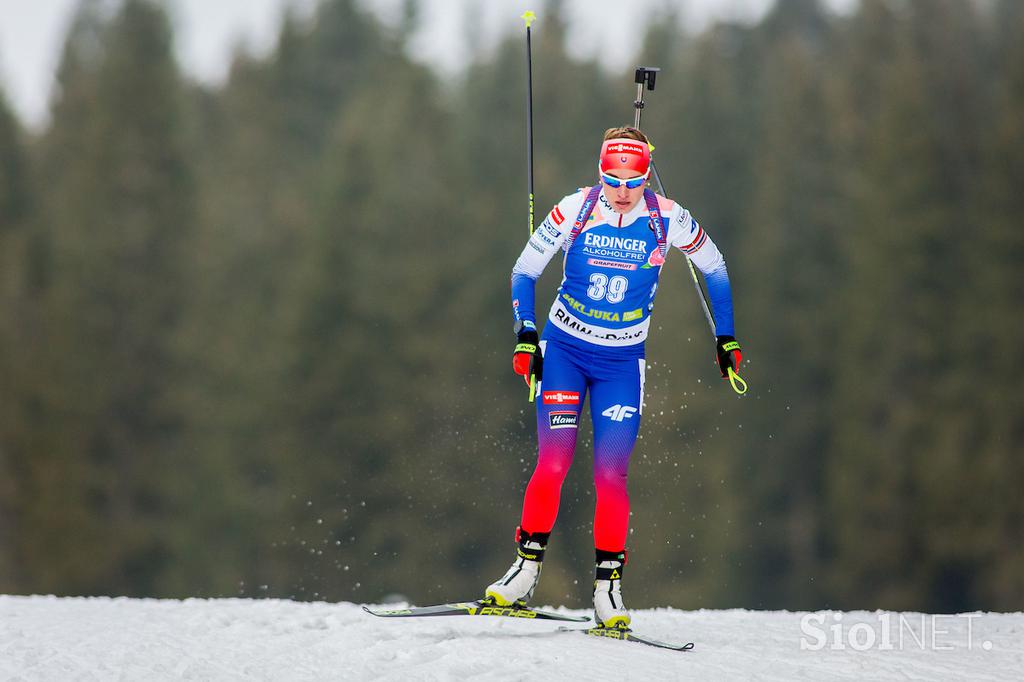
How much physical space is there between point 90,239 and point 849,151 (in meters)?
21.2

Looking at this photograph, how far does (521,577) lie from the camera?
7.12 meters

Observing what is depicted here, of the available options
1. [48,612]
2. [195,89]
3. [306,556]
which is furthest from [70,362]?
[48,612]

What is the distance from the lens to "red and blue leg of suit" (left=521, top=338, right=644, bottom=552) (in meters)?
6.95

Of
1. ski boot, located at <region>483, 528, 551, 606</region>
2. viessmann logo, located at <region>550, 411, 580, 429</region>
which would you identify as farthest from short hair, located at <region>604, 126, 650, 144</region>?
ski boot, located at <region>483, 528, 551, 606</region>

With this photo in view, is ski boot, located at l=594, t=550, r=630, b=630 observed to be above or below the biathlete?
below

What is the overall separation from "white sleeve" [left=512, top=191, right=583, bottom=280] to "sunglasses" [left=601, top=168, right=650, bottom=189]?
205 mm

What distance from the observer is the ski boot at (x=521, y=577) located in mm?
7086

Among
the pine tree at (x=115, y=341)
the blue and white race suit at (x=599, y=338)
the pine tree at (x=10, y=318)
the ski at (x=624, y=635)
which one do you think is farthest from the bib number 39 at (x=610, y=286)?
the pine tree at (x=10, y=318)

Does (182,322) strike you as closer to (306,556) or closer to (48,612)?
(306,556)

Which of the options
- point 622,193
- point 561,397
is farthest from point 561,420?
point 622,193

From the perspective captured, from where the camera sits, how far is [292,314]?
31.9 meters

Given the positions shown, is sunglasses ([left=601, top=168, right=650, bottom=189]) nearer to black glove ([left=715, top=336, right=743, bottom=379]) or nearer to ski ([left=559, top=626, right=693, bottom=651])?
black glove ([left=715, top=336, right=743, bottom=379])

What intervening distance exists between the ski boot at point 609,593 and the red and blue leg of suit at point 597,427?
7 centimetres

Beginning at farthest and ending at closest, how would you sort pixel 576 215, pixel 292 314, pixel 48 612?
1. pixel 292 314
2. pixel 48 612
3. pixel 576 215
